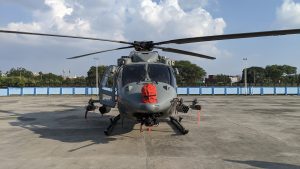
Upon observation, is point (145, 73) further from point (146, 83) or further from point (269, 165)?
point (269, 165)

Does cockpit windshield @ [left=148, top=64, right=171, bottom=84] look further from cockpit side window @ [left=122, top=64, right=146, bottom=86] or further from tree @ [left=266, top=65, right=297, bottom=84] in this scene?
tree @ [left=266, top=65, right=297, bottom=84]

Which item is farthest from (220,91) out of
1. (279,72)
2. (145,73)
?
(279,72)

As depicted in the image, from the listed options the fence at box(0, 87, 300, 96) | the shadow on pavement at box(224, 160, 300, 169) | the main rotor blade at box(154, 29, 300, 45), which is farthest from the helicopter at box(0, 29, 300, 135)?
the fence at box(0, 87, 300, 96)

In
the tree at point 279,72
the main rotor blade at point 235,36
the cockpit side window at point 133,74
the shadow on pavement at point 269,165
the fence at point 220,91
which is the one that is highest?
the tree at point 279,72

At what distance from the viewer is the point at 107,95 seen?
12906mm

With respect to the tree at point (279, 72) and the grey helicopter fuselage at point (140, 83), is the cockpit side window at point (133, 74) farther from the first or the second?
the tree at point (279, 72)

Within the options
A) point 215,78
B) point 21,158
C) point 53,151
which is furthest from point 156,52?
point 215,78

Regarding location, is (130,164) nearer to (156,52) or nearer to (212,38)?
(212,38)

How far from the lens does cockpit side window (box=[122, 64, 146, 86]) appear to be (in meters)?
10.9

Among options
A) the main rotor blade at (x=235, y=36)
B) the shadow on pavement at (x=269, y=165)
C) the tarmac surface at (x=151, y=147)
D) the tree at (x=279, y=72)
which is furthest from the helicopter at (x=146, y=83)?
the tree at (x=279, y=72)

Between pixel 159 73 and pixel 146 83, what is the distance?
3.67 ft

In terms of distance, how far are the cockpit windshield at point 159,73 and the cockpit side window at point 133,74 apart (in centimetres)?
25

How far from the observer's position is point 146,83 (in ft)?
33.5

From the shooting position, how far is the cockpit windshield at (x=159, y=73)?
1099 cm
